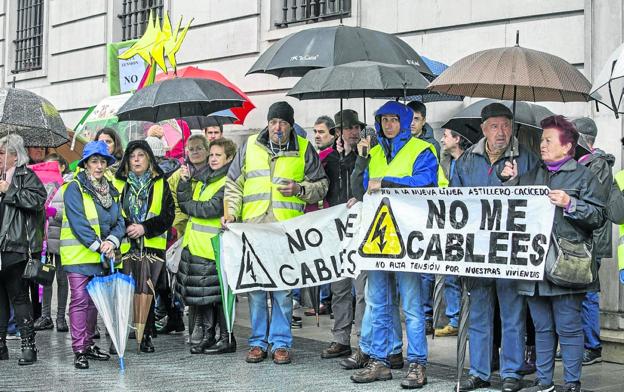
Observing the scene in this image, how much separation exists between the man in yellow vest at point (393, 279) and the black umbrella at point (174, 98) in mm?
2246

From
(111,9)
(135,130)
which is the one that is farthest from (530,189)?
(111,9)

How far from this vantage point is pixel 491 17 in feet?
35.0

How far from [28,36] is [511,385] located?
1593 cm

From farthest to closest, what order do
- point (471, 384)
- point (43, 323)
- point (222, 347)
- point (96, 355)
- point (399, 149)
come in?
point (43, 323)
point (222, 347)
point (96, 355)
point (399, 149)
point (471, 384)

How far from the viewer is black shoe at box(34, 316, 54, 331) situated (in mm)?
10180

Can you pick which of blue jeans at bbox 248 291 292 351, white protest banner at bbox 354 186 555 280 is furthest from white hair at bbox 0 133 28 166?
white protest banner at bbox 354 186 555 280

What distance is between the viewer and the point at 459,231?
23.6ft

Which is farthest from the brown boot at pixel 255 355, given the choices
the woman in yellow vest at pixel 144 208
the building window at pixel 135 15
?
the building window at pixel 135 15

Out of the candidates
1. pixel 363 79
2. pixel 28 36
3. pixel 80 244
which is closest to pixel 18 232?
pixel 80 244

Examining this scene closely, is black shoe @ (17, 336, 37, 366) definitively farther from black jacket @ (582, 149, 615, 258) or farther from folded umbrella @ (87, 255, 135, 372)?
black jacket @ (582, 149, 615, 258)

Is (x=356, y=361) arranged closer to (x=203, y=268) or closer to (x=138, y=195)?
(x=203, y=268)

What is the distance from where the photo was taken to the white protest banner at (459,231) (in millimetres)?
6789

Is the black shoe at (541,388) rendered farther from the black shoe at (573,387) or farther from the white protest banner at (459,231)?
the white protest banner at (459,231)

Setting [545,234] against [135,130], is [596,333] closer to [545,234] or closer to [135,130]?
[545,234]
